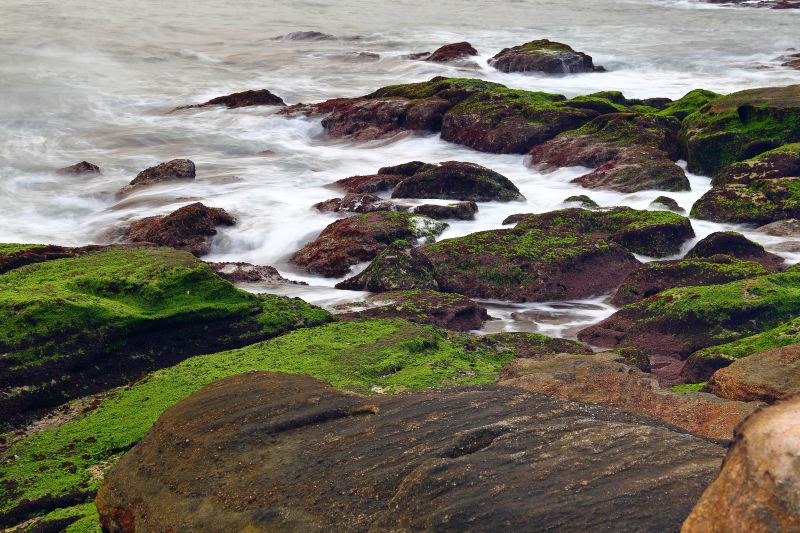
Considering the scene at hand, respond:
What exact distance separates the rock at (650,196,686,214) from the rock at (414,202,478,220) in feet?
13.6

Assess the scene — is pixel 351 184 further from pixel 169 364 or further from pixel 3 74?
pixel 3 74

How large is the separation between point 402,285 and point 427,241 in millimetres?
3350

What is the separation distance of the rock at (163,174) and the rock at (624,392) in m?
16.9

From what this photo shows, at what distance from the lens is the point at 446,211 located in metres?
19.6

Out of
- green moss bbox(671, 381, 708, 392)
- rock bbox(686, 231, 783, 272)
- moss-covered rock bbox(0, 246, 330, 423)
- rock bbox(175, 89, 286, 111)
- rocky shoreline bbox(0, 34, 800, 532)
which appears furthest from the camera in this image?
rock bbox(175, 89, 286, 111)

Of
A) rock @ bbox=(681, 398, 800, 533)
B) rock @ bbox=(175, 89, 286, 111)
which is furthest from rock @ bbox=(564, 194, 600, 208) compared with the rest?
rock @ bbox=(175, 89, 286, 111)

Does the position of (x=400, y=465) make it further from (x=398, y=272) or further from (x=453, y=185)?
(x=453, y=185)

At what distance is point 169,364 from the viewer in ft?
34.7

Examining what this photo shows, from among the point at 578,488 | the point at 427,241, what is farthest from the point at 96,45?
the point at 578,488

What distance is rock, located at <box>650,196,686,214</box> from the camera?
65.5 feet

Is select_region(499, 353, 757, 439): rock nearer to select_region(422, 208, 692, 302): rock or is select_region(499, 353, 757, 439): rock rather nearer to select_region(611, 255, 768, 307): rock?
select_region(611, 255, 768, 307): rock

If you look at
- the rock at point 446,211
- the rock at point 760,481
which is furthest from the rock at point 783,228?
the rock at point 760,481

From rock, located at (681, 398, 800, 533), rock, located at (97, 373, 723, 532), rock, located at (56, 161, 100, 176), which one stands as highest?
rock, located at (681, 398, 800, 533)

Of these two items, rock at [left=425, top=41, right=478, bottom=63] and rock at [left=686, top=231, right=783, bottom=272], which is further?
rock at [left=425, top=41, right=478, bottom=63]
